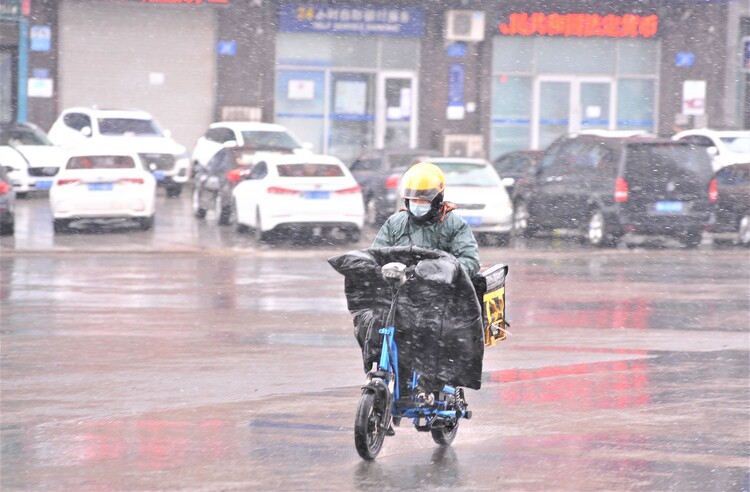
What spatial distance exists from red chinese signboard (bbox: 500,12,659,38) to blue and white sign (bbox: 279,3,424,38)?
2.46 meters

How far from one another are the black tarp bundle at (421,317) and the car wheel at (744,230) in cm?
1648

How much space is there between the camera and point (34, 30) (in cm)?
3566

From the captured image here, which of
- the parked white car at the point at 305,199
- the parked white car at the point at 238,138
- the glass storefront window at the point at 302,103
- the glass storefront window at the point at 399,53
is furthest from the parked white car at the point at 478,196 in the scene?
the glass storefront window at the point at 399,53

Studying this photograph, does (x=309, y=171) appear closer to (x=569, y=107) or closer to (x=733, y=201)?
(x=733, y=201)

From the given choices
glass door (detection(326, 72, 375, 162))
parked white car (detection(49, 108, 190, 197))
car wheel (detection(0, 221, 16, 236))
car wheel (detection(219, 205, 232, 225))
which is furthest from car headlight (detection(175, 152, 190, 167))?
car wheel (detection(0, 221, 16, 236))

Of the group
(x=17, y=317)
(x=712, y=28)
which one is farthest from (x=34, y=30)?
(x=17, y=317)

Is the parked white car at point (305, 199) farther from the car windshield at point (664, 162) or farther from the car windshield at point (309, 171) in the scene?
the car windshield at point (664, 162)

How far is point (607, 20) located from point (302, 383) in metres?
30.1

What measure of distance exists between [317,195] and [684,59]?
1996cm

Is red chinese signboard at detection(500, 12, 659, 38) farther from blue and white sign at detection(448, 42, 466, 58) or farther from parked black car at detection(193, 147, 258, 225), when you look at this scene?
parked black car at detection(193, 147, 258, 225)

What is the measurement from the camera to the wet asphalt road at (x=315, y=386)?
7.64 metres

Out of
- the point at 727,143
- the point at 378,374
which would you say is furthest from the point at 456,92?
the point at 378,374

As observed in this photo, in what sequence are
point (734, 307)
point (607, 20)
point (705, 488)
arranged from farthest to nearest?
point (607, 20) < point (734, 307) < point (705, 488)

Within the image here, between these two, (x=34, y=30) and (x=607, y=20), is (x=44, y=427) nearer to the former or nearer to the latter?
(x=34, y=30)
